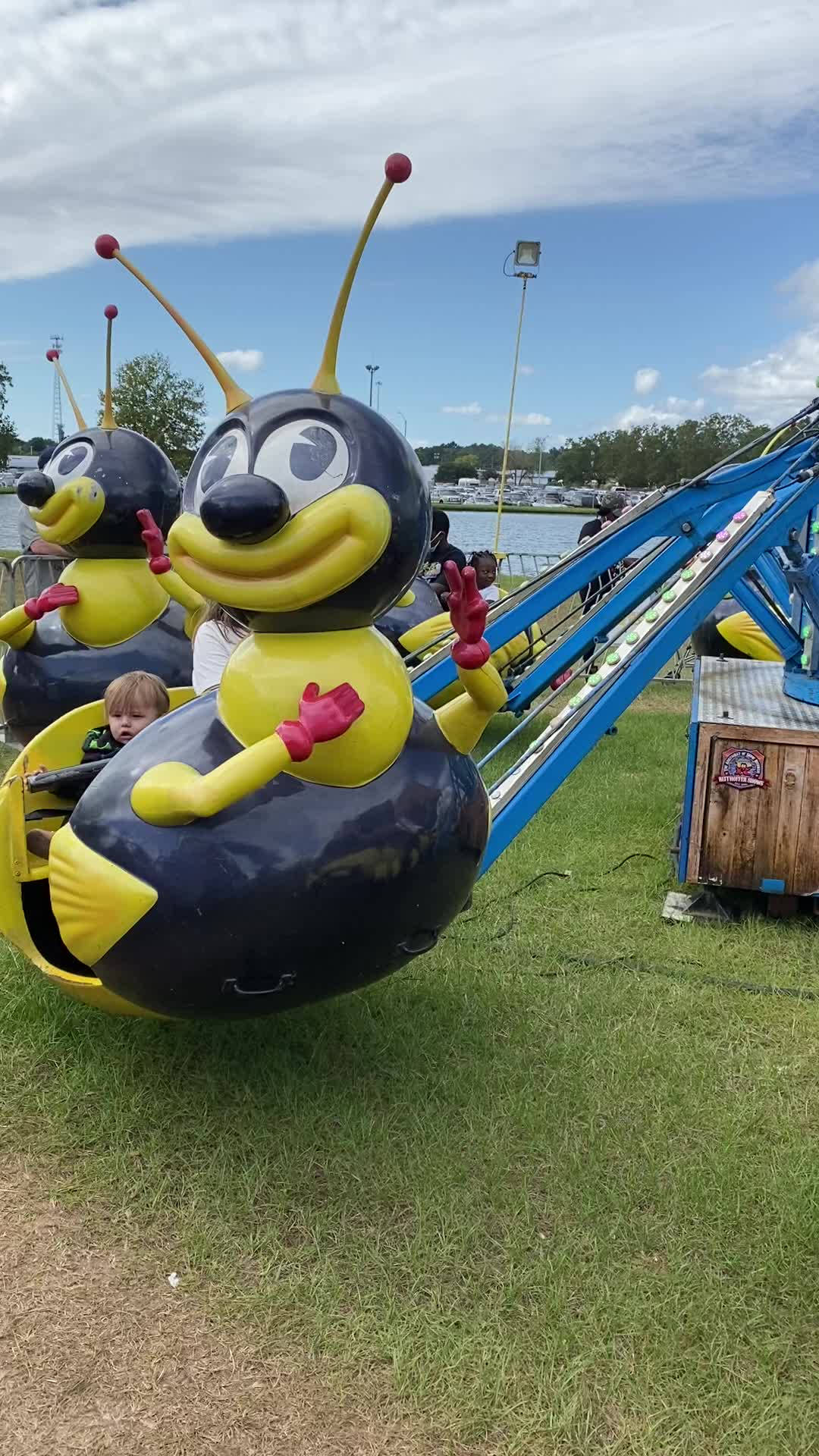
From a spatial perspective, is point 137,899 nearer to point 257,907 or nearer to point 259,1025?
point 257,907

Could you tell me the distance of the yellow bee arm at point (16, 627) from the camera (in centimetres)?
486

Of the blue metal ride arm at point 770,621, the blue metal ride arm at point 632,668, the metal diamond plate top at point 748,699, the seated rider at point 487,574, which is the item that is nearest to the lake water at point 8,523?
the seated rider at point 487,574

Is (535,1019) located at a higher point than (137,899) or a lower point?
lower

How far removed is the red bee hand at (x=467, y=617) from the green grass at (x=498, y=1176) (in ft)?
2.75

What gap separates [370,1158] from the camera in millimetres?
3119

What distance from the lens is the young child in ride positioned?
12.0ft

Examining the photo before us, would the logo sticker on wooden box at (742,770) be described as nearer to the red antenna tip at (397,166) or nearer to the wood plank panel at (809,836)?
the wood plank panel at (809,836)

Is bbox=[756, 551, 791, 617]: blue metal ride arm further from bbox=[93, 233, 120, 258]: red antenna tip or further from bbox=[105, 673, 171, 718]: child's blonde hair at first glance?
bbox=[93, 233, 120, 258]: red antenna tip

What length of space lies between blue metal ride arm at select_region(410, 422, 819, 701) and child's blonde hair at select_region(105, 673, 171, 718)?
40.6 inches

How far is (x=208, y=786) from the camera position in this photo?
235cm

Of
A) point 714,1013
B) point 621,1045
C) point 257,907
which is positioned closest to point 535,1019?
point 621,1045

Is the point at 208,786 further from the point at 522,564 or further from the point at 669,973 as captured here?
the point at 522,564

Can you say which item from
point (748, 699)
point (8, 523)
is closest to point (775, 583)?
point (748, 699)

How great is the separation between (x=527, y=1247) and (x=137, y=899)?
1358 millimetres
